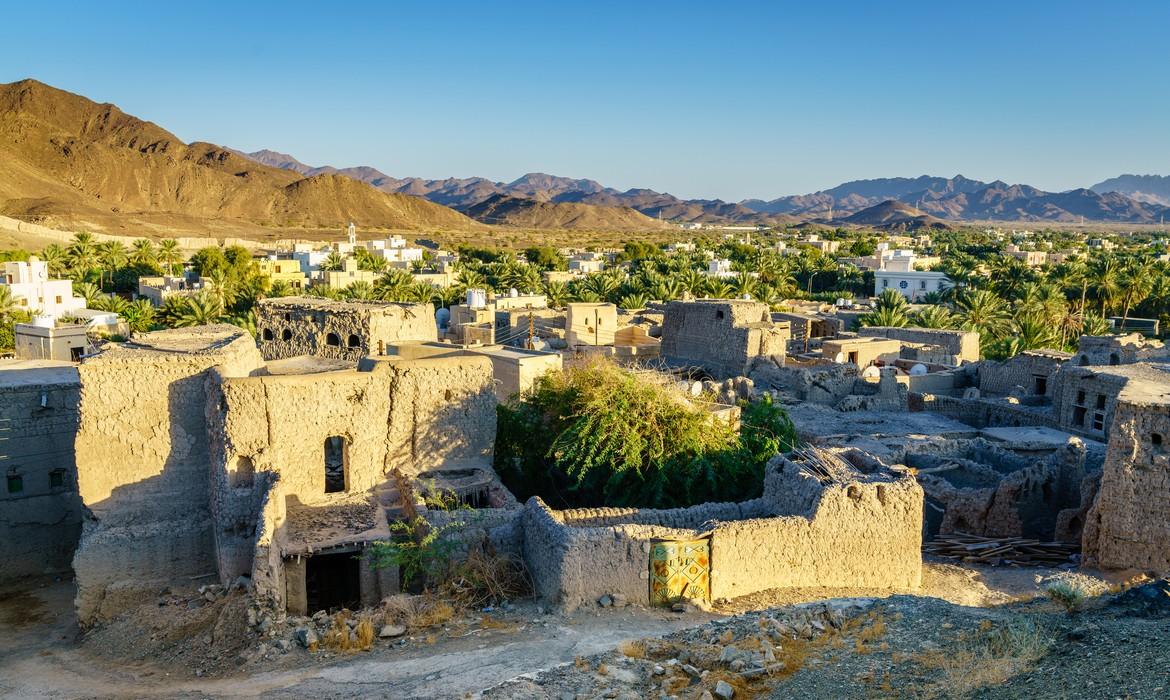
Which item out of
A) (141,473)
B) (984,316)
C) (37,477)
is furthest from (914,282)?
(141,473)

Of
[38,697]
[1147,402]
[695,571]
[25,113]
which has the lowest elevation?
[38,697]

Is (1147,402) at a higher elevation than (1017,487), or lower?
higher

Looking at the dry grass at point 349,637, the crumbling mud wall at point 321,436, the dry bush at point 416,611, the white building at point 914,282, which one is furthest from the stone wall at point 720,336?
the white building at point 914,282

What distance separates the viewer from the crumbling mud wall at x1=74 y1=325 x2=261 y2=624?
1330 cm

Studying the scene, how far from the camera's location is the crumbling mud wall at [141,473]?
13.3 m

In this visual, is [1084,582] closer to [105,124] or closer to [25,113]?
[25,113]

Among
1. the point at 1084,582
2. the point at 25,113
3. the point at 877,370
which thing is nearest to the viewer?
the point at 1084,582

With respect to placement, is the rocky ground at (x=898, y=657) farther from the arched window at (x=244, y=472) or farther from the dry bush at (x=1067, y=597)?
the arched window at (x=244, y=472)

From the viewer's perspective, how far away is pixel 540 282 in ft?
192

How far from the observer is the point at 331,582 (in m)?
14.1

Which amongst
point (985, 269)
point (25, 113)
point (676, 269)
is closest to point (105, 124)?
point (25, 113)

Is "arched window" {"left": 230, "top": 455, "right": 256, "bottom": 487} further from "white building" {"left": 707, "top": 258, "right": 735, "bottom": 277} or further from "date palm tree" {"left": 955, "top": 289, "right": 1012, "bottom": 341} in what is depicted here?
"white building" {"left": 707, "top": 258, "right": 735, "bottom": 277}

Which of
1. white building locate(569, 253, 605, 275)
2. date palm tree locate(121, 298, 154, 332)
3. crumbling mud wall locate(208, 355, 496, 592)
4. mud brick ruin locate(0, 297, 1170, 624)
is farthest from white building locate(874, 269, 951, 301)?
crumbling mud wall locate(208, 355, 496, 592)

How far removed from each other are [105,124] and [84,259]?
134 meters
